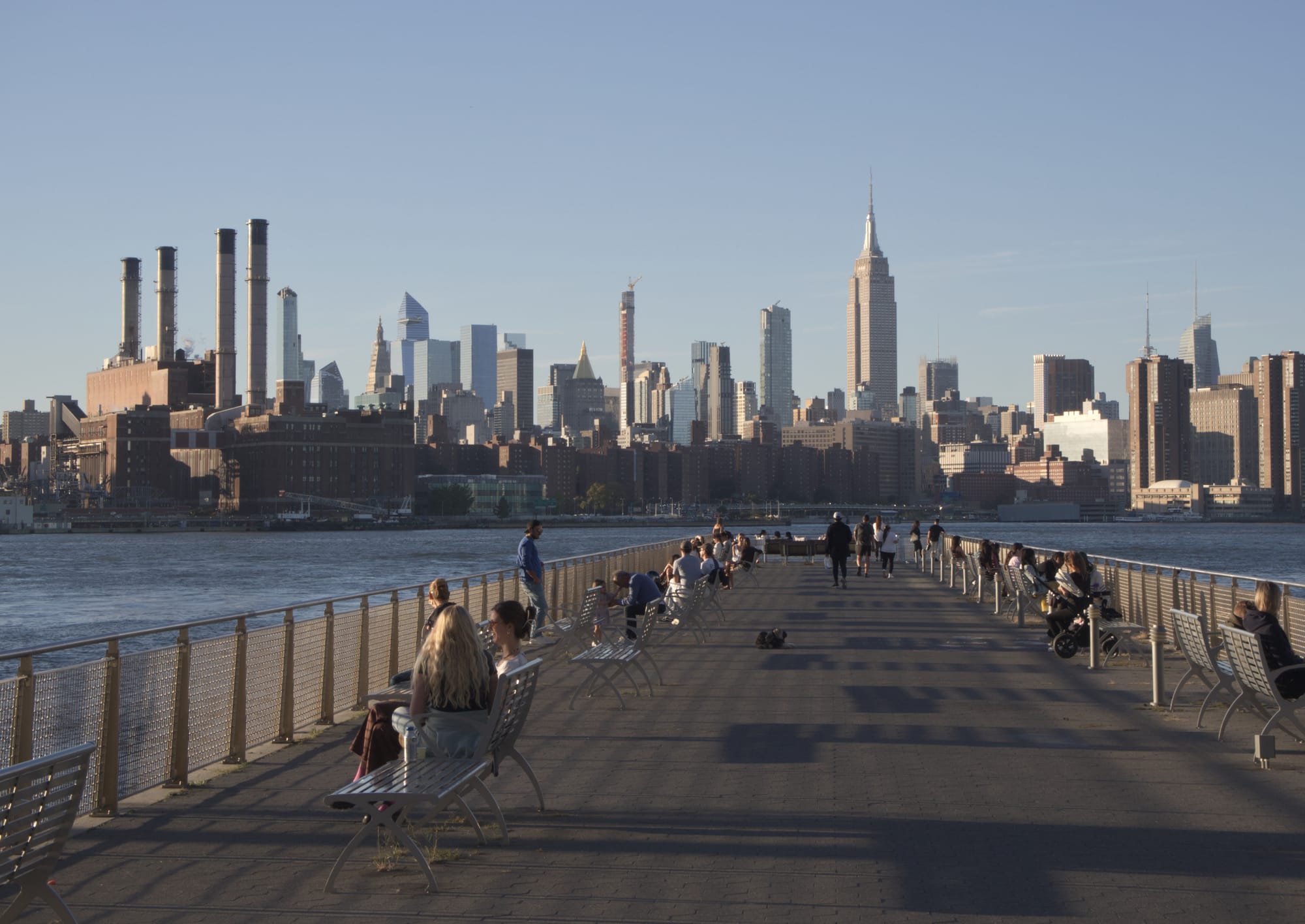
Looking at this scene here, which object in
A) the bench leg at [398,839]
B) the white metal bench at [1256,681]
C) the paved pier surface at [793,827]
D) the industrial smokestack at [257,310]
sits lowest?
the paved pier surface at [793,827]

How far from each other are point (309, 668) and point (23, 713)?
3669 mm

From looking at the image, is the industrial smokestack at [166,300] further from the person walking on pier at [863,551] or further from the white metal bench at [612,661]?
the white metal bench at [612,661]

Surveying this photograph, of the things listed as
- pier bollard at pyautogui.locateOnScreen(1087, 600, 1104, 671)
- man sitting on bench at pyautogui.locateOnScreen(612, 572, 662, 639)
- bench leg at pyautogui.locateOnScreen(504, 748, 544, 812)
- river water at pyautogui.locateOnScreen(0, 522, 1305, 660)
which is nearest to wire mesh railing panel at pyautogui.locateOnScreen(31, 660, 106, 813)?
bench leg at pyautogui.locateOnScreen(504, 748, 544, 812)

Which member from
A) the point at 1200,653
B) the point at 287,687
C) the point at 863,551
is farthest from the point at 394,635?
the point at 863,551

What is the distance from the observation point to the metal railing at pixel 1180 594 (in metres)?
13.6

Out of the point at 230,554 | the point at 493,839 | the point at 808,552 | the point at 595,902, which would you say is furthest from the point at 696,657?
the point at 230,554

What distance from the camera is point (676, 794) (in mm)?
7965

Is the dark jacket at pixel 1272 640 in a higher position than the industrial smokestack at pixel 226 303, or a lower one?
lower

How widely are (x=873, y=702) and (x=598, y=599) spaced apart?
486 cm

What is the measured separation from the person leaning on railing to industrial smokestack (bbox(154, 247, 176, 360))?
194 m

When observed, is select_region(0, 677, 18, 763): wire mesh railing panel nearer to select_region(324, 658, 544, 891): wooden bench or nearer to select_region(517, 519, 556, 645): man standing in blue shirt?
select_region(324, 658, 544, 891): wooden bench

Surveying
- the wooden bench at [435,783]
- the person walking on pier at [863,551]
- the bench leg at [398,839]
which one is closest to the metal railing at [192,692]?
the wooden bench at [435,783]

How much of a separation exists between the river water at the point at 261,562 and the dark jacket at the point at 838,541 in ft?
36.3

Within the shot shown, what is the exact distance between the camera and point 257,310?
177875 millimetres
